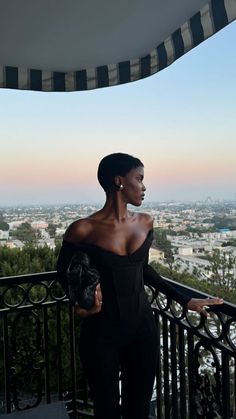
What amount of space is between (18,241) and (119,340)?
7.01 ft

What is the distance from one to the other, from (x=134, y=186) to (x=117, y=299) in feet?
1.57

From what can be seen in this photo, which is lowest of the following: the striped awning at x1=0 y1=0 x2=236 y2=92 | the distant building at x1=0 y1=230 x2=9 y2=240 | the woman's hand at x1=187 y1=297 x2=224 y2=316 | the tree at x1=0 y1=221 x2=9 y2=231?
the woman's hand at x1=187 y1=297 x2=224 y2=316

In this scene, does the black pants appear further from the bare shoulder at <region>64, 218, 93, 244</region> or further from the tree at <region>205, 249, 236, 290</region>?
the tree at <region>205, 249, 236, 290</region>

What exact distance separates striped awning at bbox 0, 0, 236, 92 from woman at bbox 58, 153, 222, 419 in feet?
2.70

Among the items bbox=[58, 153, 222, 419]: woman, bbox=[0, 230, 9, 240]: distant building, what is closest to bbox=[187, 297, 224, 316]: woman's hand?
bbox=[58, 153, 222, 419]: woman

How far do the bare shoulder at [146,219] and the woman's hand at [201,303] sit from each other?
39 cm

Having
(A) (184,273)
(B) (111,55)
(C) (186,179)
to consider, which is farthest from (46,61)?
(A) (184,273)

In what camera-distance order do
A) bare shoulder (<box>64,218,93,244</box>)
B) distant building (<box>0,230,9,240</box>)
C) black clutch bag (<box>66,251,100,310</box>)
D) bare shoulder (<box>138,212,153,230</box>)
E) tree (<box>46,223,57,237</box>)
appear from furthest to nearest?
1. distant building (<box>0,230,9,240</box>)
2. tree (<box>46,223,57,237</box>)
3. bare shoulder (<box>138,212,153,230</box>)
4. bare shoulder (<box>64,218,93,244</box>)
5. black clutch bag (<box>66,251,100,310</box>)

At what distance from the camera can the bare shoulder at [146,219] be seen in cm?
155

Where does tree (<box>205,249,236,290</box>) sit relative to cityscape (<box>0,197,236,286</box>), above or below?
below

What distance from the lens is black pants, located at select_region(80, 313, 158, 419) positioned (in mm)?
1394

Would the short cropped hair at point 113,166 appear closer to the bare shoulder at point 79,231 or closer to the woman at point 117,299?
the woman at point 117,299

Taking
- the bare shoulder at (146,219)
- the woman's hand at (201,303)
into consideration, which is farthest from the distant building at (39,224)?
the woman's hand at (201,303)

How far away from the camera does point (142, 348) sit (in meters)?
1.46
